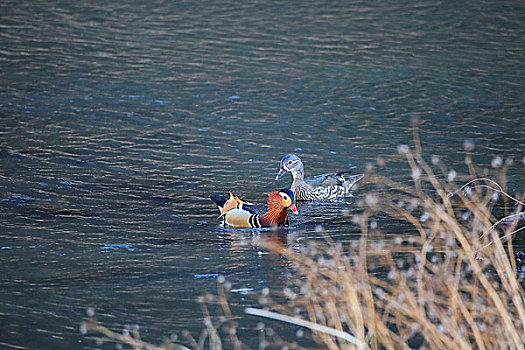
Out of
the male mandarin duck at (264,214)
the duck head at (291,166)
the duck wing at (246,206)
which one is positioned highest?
the duck head at (291,166)

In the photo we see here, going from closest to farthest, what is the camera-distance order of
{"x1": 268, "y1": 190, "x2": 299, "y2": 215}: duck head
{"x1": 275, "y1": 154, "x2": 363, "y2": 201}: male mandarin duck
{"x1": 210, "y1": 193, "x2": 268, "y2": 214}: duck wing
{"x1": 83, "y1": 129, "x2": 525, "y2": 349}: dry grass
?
{"x1": 83, "y1": 129, "x2": 525, "y2": 349}: dry grass, {"x1": 268, "y1": 190, "x2": 299, "y2": 215}: duck head, {"x1": 210, "y1": 193, "x2": 268, "y2": 214}: duck wing, {"x1": 275, "y1": 154, "x2": 363, "y2": 201}: male mandarin duck

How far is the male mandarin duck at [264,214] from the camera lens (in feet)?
30.5

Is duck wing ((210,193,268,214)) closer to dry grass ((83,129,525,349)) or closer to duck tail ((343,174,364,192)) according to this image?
dry grass ((83,129,525,349))

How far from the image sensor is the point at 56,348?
6.33 metres

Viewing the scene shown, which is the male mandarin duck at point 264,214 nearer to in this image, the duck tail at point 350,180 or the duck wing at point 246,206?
the duck wing at point 246,206

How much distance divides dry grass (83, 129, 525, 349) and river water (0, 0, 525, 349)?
447mm

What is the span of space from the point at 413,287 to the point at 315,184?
346cm

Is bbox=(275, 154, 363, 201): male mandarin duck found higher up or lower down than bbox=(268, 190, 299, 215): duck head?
higher up

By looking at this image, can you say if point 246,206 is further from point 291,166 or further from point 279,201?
point 291,166

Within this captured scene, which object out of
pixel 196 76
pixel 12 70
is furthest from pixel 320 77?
pixel 12 70

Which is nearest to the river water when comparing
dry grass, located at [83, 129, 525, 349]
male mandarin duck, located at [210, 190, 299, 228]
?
male mandarin duck, located at [210, 190, 299, 228]

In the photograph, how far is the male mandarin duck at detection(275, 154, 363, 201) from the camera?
413 inches

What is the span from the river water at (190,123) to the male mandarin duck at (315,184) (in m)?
0.27

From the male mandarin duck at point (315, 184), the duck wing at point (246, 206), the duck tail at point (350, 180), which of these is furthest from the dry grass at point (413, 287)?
the duck wing at point (246, 206)
